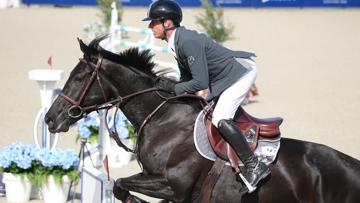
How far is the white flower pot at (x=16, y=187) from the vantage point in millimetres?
7766

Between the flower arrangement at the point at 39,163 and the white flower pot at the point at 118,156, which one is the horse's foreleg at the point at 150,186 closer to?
the flower arrangement at the point at 39,163

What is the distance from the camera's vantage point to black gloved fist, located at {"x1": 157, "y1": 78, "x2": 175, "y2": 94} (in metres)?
5.72

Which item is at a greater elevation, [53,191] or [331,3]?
[53,191]

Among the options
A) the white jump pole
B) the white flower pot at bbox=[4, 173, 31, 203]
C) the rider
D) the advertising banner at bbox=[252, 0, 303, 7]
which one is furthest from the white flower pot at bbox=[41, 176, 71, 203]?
the advertising banner at bbox=[252, 0, 303, 7]

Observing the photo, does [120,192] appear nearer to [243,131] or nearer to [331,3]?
[243,131]

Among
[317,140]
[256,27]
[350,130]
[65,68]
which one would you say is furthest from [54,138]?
[256,27]

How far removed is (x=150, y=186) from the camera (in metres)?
5.46

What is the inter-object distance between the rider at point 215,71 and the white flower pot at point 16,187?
2894mm

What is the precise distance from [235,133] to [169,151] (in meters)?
0.55

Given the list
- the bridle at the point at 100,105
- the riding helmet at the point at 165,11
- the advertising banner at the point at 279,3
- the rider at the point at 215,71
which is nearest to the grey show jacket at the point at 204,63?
the rider at the point at 215,71

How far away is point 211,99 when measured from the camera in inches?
223

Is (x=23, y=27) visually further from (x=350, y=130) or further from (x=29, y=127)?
(x=350, y=130)

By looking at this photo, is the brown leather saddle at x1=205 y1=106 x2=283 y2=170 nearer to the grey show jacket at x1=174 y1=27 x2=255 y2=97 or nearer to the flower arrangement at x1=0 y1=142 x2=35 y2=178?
the grey show jacket at x1=174 y1=27 x2=255 y2=97

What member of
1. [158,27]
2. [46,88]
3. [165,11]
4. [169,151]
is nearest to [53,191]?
[46,88]
